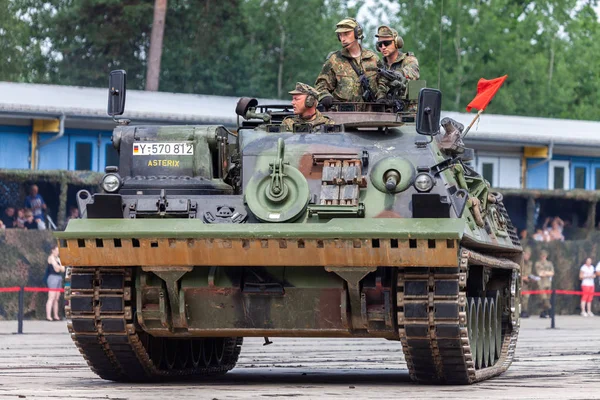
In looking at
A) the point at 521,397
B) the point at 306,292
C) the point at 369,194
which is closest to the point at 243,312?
the point at 306,292

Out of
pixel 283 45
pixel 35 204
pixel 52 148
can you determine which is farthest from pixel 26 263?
pixel 283 45

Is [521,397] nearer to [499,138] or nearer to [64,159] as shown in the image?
[64,159]

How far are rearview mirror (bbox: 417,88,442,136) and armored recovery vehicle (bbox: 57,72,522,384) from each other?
0.02 m

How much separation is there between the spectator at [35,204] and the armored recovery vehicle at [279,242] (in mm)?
17403

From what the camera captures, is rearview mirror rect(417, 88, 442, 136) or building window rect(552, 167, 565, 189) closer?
rearview mirror rect(417, 88, 442, 136)

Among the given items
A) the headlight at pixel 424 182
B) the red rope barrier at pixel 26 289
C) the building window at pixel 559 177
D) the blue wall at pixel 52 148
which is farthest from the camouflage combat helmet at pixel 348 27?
the building window at pixel 559 177

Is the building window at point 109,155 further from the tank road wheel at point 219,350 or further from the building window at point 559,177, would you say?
the tank road wheel at point 219,350

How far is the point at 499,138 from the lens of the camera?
4141cm

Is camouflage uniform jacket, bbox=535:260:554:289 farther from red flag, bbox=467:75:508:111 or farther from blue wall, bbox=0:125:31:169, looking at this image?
red flag, bbox=467:75:508:111

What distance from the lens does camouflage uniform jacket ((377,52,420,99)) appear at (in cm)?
1786

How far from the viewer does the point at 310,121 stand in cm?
1669

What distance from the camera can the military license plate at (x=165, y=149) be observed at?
1584cm

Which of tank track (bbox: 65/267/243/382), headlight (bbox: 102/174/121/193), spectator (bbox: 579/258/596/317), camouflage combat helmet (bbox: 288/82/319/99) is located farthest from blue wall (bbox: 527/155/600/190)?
headlight (bbox: 102/174/121/193)

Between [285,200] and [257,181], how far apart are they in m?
0.36
